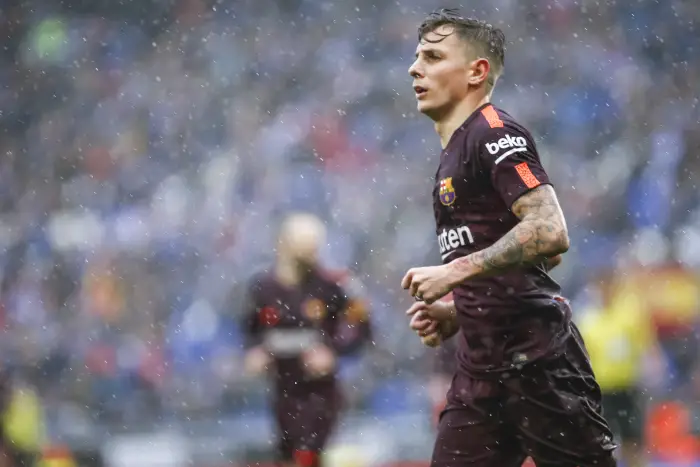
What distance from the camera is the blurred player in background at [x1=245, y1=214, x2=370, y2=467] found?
7.29 meters

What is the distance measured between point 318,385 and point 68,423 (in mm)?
5092

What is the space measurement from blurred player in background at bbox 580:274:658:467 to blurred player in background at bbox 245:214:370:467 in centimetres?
209

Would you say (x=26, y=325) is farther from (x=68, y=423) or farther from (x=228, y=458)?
(x=228, y=458)

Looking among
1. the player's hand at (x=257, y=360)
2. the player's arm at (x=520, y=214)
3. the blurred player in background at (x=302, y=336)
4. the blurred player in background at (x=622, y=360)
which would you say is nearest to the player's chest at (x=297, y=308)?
the blurred player in background at (x=302, y=336)

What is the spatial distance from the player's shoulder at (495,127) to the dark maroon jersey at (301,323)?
378 centimetres

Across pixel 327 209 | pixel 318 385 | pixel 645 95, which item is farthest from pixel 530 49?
pixel 318 385

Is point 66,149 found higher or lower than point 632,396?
higher

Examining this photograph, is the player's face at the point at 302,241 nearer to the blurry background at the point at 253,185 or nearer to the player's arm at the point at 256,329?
the player's arm at the point at 256,329

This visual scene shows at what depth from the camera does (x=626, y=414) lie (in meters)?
8.36

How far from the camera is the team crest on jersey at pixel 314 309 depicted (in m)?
7.39

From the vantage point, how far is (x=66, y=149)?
52.5 ft

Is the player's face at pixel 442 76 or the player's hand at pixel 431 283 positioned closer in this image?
the player's hand at pixel 431 283

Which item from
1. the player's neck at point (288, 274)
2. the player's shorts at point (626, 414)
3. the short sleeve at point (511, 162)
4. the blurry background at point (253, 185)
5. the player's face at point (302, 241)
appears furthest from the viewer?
the blurry background at point (253, 185)

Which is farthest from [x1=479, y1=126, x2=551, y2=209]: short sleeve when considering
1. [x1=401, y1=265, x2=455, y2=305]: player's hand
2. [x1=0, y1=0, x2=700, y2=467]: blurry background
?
[x1=0, y1=0, x2=700, y2=467]: blurry background
